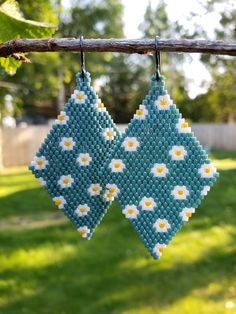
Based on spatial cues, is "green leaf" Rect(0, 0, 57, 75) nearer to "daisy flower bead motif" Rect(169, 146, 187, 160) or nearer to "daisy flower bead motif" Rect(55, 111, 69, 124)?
"daisy flower bead motif" Rect(55, 111, 69, 124)

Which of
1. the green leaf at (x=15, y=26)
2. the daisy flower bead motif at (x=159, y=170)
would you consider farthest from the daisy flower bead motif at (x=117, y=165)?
the green leaf at (x=15, y=26)

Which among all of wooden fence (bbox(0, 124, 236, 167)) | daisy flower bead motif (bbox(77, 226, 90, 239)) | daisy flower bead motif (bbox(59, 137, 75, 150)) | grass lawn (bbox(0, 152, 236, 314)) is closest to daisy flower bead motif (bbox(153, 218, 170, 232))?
daisy flower bead motif (bbox(77, 226, 90, 239))

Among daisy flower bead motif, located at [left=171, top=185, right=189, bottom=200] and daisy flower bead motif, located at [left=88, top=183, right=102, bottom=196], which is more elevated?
daisy flower bead motif, located at [left=171, top=185, right=189, bottom=200]

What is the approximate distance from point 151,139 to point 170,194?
0.20 metres

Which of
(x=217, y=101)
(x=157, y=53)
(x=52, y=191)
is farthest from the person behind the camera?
(x=217, y=101)

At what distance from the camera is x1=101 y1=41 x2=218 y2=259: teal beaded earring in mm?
1667

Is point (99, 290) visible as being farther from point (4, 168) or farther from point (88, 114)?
point (4, 168)

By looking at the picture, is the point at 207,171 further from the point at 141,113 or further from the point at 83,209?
the point at 83,209

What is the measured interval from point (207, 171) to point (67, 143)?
0.48 meters

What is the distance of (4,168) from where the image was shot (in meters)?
21.0

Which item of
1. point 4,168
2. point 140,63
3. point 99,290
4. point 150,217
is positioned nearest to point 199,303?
point 99,290

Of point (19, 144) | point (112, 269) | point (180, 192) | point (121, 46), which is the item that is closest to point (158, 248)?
point (180, 192)

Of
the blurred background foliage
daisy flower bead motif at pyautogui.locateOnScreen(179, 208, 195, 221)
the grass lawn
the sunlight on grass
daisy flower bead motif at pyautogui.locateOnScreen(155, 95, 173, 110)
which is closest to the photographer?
daisy flower bead motif at pyautogui.locateOnScreen(155, 95, 173, 110)

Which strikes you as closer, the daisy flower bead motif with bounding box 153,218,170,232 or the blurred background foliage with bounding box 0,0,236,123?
the daisy flower bead motif with bounding box 153,218,170,232
